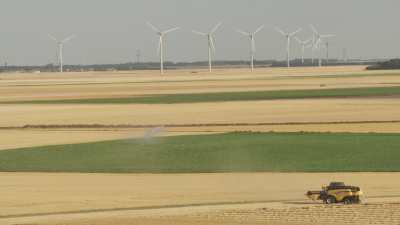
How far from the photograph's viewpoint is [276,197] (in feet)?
109

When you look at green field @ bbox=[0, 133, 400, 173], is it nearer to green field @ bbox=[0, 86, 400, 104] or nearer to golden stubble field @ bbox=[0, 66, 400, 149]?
golden stubble field @ bbox=[0, 66, 400, 149]

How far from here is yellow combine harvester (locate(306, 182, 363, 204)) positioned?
1229 inches

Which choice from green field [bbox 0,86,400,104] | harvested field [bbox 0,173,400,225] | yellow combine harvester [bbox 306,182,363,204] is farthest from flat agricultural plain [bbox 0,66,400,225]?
green field [bbox 0,86,400,104]

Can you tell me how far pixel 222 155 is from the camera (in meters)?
44.5

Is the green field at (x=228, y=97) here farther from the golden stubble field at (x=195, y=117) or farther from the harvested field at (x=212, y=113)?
the harvested field at (x=212, y=113)

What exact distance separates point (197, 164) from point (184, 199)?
354 inches

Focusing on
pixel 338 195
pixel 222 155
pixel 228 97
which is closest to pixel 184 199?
pixel 338 195

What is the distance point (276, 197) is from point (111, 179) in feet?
23.3

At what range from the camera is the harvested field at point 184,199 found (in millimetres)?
29031

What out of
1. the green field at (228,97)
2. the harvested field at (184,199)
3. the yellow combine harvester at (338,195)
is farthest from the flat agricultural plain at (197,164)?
the green field at (228,97)

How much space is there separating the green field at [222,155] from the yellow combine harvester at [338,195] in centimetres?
779

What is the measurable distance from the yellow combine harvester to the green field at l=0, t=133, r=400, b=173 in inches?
307

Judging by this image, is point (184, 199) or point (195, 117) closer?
point (184, 199)

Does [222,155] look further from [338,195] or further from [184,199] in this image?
[338,195]
